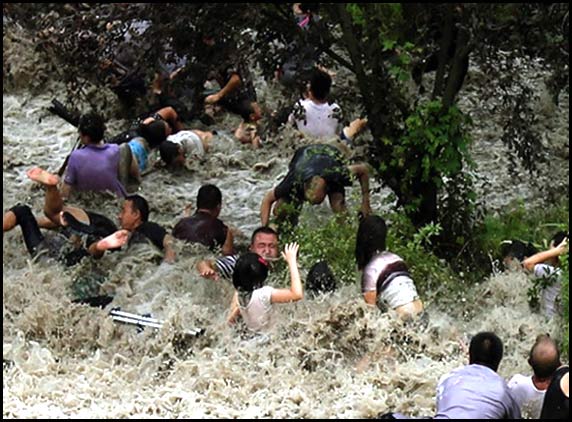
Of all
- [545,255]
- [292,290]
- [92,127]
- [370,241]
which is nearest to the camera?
[292,290]

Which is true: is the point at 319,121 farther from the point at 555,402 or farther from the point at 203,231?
the point at 555,402

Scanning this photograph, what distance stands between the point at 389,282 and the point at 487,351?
1366 mm

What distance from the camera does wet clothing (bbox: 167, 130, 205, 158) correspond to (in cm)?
1344

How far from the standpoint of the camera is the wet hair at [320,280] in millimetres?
10180

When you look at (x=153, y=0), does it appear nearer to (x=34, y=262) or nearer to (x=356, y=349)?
(x=34, y=262)

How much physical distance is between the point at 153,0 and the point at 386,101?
196 centimetres

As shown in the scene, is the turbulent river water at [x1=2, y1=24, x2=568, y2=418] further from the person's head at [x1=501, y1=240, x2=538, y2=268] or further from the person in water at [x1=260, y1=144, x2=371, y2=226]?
the person in water at [x1=260, y1=144, x2=371, y2=226]

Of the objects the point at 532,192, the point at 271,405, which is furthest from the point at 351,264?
the point at 532,192

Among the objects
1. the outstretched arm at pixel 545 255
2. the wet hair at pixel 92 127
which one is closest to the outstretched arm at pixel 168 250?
the wet hair at pixel 92 127

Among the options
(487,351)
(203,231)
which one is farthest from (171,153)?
(487,351)

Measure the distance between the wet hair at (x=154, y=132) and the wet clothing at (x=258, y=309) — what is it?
381 centimetres

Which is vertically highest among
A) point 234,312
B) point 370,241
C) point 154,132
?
point 154,132

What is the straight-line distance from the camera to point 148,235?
11.1m

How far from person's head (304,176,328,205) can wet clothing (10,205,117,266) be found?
156cm
